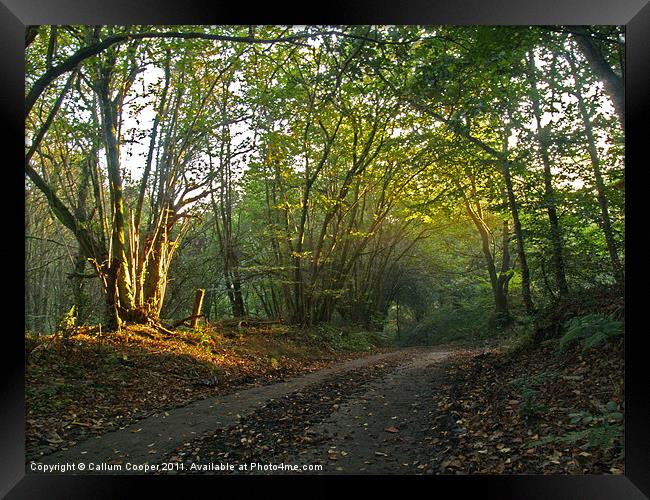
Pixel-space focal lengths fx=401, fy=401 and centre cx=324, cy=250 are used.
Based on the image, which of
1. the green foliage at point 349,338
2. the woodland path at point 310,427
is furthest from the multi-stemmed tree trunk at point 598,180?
the green foliage at point 349,338

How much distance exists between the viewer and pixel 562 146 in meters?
3.72

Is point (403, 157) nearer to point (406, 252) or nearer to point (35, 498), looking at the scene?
point (406, 252)

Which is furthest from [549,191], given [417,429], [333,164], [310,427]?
[333,164]

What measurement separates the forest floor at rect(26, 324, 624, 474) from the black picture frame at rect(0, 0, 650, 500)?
11 centimetres

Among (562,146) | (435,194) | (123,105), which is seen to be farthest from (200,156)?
(562,146)

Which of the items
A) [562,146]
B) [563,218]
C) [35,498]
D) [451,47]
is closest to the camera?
[35,498]

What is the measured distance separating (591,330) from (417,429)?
175 centimetres

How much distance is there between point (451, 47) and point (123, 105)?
4.14 m

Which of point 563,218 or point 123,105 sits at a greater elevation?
point 123,105

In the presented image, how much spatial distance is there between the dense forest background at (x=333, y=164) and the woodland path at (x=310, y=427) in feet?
6.15

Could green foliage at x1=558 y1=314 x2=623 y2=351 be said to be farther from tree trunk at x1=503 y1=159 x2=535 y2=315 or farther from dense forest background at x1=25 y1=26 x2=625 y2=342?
tree trunk at x1=503 y1=159 x2=535 y2=315
